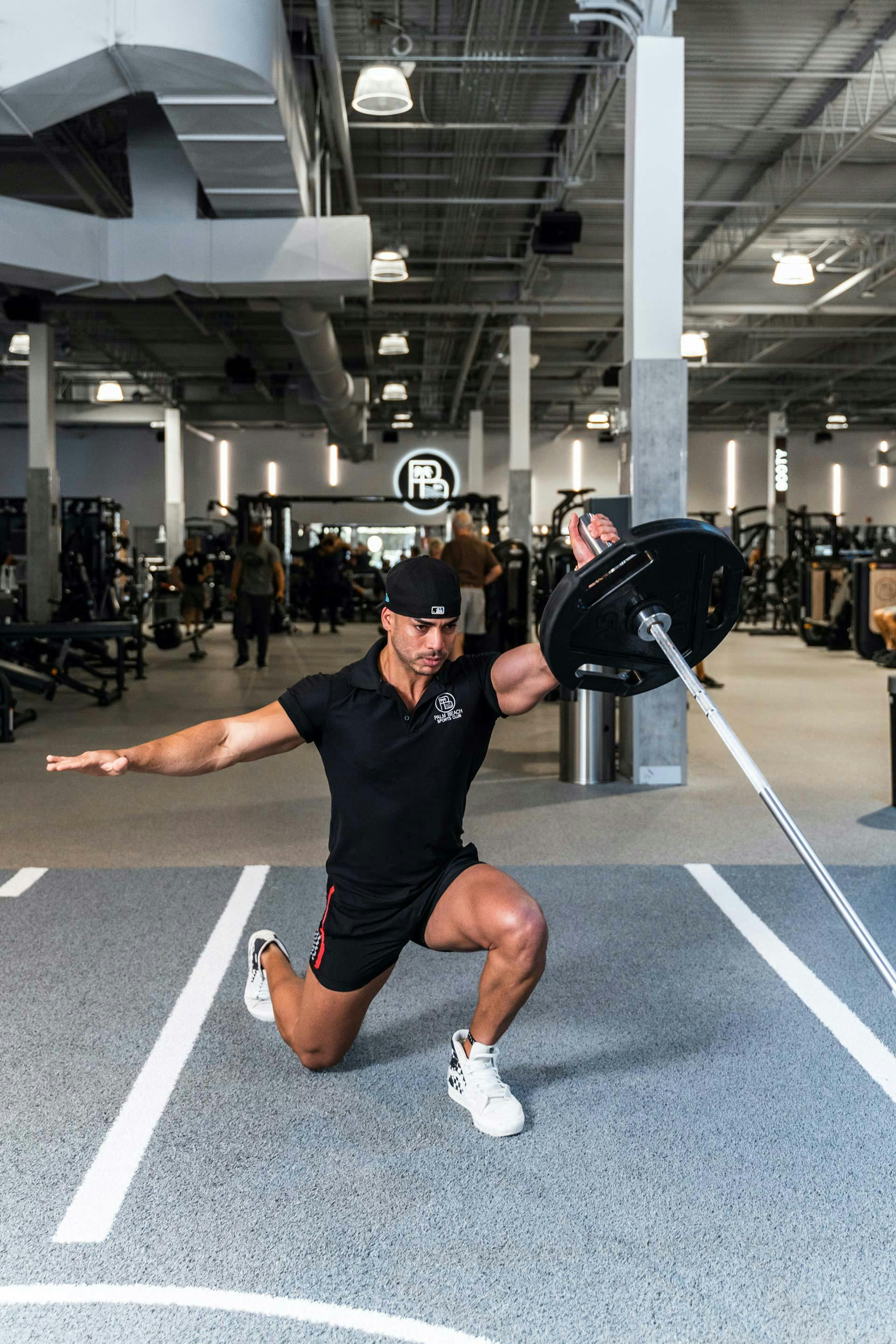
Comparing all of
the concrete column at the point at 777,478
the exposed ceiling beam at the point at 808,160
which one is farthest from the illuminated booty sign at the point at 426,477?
the exposed ceiling beam at the point at 808,160

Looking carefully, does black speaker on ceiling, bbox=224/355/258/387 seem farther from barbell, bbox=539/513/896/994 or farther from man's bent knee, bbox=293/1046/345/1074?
barbell, bbox=539/513/896/994

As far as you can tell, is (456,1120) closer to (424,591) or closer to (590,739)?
(424,591)

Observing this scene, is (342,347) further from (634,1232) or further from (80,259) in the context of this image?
(634,1232)

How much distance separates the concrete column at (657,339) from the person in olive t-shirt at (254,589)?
252 inches

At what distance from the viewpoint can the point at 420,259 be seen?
14.4m

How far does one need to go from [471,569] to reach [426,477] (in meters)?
18.1

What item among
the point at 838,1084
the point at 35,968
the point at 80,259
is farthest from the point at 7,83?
the point at 838,1084

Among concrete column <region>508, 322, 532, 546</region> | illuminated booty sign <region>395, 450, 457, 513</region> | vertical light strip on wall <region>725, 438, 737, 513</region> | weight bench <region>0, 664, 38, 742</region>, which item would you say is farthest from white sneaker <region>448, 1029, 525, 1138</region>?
vertical light strip on wall <region>725, 438, 737, 513</region>

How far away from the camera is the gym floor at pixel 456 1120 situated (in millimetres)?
1882

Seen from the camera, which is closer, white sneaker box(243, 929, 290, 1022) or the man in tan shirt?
white sneaker box(243, 929, 290, 1022)

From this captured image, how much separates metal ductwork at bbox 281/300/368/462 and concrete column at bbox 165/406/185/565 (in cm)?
323

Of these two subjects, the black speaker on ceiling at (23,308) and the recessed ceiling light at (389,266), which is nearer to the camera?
the recessed ceiling light at (389,266)

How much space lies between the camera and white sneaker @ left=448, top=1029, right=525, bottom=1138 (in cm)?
241

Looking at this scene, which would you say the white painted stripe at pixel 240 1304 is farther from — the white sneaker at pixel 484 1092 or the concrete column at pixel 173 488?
the concrete column at pixel 173 488
